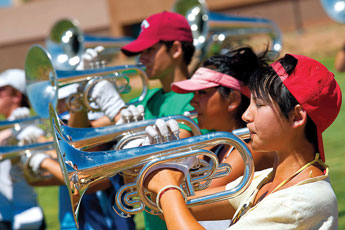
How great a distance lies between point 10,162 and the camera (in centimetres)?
448

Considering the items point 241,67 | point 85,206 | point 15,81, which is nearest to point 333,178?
point 85,206

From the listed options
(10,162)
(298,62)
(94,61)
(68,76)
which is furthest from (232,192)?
(10,162)

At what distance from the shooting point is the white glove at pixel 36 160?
425cm

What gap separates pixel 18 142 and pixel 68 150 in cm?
241

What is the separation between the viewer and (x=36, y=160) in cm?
424

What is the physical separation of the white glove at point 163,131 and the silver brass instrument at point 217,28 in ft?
10.2

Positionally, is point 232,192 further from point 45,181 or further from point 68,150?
point 45,181

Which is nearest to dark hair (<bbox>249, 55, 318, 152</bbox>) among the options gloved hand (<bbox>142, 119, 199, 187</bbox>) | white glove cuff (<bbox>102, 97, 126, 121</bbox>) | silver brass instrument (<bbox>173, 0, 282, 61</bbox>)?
gloved hand (<bbox>142, 119, 199, 187</bbox>)

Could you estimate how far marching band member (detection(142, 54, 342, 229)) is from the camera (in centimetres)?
186

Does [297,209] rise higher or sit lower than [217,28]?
lower

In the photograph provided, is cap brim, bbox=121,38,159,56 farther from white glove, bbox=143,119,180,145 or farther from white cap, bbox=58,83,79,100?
white glove, bbox=143,119,180,145

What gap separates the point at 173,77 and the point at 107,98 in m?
0.50

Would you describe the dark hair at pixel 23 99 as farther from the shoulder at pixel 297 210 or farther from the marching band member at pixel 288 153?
the shoulder at pixel 297 210

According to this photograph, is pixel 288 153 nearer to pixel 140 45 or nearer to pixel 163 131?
pixel 163 131
